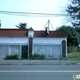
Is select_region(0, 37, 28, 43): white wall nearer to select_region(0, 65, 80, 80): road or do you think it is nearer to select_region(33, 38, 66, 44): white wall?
select_region(33, 38, 66, 44): white wall

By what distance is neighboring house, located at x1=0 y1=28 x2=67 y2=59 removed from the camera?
34.0 metres

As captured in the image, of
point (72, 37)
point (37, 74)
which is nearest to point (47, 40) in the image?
point (37, 74)

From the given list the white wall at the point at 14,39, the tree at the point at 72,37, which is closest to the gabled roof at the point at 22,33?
the white wall at the point at 14,39

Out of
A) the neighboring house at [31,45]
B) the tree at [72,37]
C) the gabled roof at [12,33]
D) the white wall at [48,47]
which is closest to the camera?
the neighboring house at [31,45]

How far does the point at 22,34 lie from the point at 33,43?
2.24 m

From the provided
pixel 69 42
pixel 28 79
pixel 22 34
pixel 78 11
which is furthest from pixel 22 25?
pixel 28 79

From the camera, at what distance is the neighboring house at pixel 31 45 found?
3403 cm

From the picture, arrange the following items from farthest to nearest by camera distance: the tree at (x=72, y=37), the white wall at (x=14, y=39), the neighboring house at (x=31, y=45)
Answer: the tree at (x=72, y=37) → the white wall at (x=14, y=39) → the neighboring house at (x=31, y=45)

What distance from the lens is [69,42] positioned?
210 ft

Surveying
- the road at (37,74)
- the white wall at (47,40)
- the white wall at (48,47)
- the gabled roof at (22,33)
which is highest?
the gabled roof at (22,33)

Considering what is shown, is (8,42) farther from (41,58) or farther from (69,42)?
(69,42)

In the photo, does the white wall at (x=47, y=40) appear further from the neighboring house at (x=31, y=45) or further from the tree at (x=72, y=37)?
the tree at (x=72, y=37)

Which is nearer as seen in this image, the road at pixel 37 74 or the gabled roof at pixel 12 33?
the road at pixel 37 74

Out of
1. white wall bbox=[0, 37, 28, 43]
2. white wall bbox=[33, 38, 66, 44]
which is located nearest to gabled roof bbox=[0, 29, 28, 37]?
white wall bbox=[0, 37, 28, 43]
